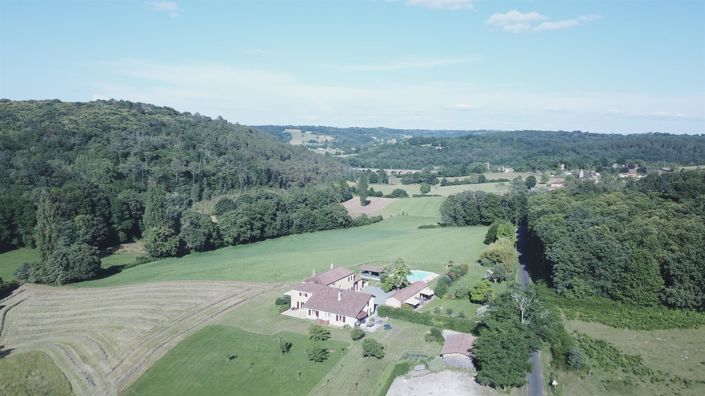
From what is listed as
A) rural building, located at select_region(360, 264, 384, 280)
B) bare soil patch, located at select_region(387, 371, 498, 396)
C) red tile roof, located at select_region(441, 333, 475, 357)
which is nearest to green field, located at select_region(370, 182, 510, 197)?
rural building, located at select_region(360, 264, 384, 280)

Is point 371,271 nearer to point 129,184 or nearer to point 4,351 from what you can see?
point 4,351

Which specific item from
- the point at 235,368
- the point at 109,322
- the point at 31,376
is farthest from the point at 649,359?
the point at 31,376

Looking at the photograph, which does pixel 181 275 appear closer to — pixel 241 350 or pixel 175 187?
pixel 241 350

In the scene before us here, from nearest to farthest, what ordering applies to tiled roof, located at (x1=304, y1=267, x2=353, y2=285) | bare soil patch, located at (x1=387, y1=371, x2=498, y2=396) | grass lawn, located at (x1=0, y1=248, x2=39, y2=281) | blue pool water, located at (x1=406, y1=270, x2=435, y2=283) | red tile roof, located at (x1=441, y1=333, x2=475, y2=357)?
bare soil patch, located at (x1=387, y1=371, x2=498, y2=396) < red tile roof, located at (x1=441, y1=333, x2=475, y2=357) < tiled roof, located at (x1=304, y1=267, x2=353, y2=285) < blue pool water, located at (x1=406, y1=270, x2=435, y2=283) < grass lawn, located at (x1=0, y1=248, x2=39, y2=281)

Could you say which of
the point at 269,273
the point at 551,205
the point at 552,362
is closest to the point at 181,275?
the point at 269,273

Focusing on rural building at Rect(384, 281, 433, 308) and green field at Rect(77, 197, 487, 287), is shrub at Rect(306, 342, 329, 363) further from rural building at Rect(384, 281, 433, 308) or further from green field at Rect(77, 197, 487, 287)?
green field at Rect(77, 197, 487, 287)
